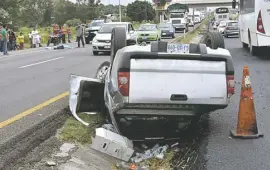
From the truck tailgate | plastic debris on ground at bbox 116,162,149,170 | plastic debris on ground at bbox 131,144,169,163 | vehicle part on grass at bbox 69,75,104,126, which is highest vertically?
the truck tailgate

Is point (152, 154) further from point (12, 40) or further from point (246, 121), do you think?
point (12, 40)

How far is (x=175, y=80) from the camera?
19.4 feet

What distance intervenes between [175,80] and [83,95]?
2.17 m

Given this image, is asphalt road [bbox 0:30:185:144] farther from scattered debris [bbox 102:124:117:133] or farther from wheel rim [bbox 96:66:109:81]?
scattered debris [bbox 102:124:117:133]

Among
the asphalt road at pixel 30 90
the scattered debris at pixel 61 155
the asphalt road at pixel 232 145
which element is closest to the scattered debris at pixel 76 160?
the scattered debris at pixel 61 155

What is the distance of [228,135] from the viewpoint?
6801 mm

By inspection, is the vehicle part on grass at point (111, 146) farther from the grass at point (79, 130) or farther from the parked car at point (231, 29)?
the parked car at point (231, 29)

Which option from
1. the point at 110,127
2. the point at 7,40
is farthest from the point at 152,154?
the point at 7,40

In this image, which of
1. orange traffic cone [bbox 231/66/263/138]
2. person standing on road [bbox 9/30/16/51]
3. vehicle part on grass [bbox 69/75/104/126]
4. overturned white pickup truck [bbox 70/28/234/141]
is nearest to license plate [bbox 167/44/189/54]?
overturned white pickup truck [bbox 70/28/234/141]

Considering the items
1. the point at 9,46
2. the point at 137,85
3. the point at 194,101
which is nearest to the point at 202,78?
the point at 194,101

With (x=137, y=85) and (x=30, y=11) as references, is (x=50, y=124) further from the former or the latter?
(x=30, y=11)

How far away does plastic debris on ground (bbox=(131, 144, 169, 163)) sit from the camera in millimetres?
6025

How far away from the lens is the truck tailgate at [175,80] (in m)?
5.85

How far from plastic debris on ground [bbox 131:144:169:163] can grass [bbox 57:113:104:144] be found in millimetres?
703
